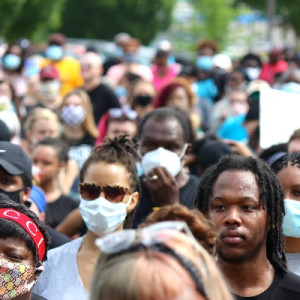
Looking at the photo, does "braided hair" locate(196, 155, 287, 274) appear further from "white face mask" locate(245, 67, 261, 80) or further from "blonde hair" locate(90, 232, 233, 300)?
"white face mask" locate(245, 67, 261, 80)

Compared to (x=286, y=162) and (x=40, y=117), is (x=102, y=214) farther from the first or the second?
(x=40, y=117)

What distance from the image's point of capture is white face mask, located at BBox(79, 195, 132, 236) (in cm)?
544

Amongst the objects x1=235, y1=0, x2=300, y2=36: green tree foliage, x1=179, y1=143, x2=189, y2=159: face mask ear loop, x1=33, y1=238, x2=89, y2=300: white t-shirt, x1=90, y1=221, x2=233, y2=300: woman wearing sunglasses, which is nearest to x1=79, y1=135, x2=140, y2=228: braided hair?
x1=33, y1=238, x2=89, y2=300: white t-shirt

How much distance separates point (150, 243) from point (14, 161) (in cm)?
330

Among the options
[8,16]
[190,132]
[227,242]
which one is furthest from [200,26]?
[227,242]

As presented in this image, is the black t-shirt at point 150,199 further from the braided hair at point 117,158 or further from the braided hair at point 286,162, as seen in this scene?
the braided hair at point 286,162

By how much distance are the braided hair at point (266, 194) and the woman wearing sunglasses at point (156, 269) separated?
167cm

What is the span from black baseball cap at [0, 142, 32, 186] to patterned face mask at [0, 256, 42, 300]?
154cm

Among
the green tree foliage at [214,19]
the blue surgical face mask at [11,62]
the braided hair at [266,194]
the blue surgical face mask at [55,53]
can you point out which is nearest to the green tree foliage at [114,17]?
the green tree foliage at [214,19]

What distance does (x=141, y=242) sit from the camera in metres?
2.90

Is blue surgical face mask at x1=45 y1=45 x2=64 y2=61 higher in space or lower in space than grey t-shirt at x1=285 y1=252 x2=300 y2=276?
lower

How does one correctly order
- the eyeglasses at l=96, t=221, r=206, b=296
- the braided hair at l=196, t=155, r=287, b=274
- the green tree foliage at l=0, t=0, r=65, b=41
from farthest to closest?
the green tree foliage at l=0, t=0, r=65, b=41
the braided hair at l=196, t=155, r=287, b=274
the eyeglasses at l=96, t=221, r=206, b=296

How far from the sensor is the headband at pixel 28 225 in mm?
4652

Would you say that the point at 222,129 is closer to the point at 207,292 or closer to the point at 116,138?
the point at 116,138
